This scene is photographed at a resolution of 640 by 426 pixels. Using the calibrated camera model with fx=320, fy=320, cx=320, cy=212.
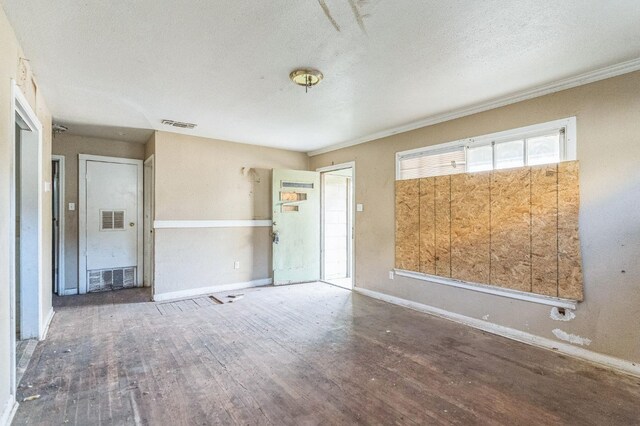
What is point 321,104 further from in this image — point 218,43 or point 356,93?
point 218,43

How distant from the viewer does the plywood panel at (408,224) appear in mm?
4156

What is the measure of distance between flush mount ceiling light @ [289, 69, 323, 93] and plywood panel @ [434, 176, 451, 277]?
6.56ft

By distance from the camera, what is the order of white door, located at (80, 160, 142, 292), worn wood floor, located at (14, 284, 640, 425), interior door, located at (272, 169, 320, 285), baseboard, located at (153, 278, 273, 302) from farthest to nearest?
interior door, located at (272, 169, 320, 285), white door, located at (80, 160, 142, 292), baseboard, located at (153, 278, 273, 302), worn wood floor, located at (14, 284, 640, 425)

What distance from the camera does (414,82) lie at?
2.92 metres

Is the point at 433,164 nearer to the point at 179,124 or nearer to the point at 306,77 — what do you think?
the point at 306,77

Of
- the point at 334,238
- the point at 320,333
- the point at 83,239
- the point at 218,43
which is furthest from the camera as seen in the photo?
the point at 334,238

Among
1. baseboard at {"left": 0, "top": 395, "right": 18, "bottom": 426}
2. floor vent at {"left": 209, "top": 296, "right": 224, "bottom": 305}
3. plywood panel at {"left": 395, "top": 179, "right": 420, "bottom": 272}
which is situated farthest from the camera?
floor vent at {"left": 209, "top": 296, "right": 224, "bottom": 305}

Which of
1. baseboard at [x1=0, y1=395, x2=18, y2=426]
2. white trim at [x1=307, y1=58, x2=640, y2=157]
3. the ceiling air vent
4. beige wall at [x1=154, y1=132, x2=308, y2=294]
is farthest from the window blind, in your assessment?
baseboard at [x1=0, y1=395, x2=18, y2=426]

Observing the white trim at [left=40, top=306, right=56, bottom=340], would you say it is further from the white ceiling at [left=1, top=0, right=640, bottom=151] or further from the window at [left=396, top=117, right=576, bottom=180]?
the window at [left=396, top=117, right=576, bottom=180]

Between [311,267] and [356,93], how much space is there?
3.52 meters

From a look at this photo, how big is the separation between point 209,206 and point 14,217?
2988 millimetres

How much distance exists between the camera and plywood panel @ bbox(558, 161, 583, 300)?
2828 mm

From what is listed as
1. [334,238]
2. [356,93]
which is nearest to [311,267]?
[334,238]

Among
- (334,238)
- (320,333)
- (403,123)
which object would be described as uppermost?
(403,123)
